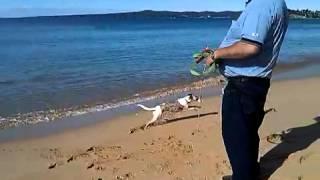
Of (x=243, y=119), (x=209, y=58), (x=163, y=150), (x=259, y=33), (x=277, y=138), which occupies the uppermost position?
(x=259, y=33)

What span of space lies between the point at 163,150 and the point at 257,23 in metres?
3.00

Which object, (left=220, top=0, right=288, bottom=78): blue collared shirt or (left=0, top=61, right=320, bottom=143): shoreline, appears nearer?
(left=220, top=0, right=288, bottom=78): blue collared shirt

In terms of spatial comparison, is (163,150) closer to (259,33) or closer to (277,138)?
(277,138)

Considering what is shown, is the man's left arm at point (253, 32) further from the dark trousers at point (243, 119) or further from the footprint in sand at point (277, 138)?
the footprint in sand at point (277, 138)

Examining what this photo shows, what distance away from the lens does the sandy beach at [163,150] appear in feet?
18.3

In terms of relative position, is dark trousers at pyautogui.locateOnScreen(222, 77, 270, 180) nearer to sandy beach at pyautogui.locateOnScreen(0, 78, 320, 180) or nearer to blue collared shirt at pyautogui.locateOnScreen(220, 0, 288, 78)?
blue collared shirt at pyautogui.locateOnScreen(220, 0, 288, 78)

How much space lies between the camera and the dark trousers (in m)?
4.32

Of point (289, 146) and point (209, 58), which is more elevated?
point (209, 58)

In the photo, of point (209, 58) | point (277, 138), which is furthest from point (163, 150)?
point (209, 58)

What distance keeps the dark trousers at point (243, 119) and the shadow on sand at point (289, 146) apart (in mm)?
653

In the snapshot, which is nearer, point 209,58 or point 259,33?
point 259,33

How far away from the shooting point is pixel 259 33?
4.00m

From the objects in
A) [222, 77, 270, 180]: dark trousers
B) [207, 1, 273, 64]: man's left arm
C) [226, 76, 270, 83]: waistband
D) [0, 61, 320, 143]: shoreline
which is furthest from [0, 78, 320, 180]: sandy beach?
[207, 1, 273, 64]: man's left arm

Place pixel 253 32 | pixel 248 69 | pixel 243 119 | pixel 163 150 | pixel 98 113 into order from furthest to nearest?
pixel 98 113, pixel 163 150, pixel 243 119, pixel 248 69, pixel 253 32
